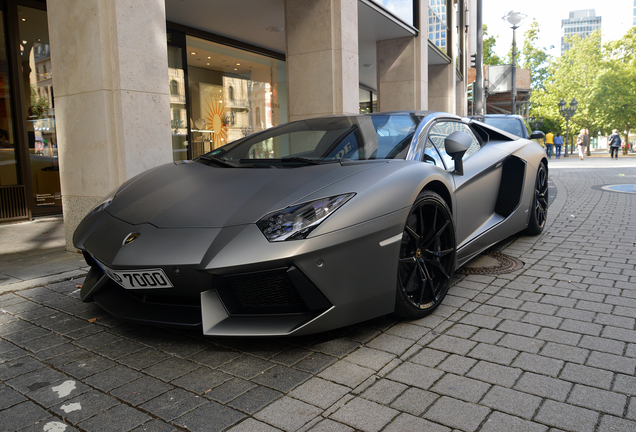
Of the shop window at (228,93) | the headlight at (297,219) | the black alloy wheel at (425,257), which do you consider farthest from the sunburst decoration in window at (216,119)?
the headlight at (297,219)

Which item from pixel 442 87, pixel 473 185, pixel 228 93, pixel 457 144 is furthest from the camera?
pixel 442 87

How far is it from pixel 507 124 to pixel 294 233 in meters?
7.93

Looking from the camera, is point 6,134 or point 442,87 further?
point 442,87

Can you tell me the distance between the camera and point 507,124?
9.21 m

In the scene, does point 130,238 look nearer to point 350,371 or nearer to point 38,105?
point 350,371

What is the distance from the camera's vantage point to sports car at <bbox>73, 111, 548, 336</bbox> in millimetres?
2332

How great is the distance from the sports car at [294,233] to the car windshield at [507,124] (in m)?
5.84

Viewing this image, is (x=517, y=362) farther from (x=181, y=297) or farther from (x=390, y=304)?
(x=181, y=297)

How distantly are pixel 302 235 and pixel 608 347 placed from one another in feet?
5.45

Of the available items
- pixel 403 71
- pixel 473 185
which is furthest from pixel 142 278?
pixel 403 71

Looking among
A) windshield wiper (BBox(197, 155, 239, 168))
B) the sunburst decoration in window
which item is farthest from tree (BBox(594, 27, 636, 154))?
windshield wiper (BBox(197, 155, 239, 168))

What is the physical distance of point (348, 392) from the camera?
2.14 meters

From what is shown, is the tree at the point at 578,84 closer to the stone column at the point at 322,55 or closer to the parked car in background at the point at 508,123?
the parked car in background at the point at 508,123

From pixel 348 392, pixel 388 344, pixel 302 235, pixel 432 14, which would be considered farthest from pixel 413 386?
pixel 432 14
